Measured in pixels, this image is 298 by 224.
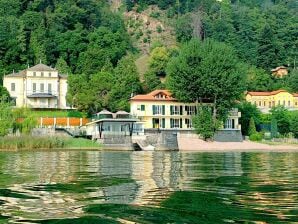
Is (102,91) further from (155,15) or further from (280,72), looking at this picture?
(155,15)

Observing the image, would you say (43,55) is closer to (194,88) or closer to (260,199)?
(194,88)

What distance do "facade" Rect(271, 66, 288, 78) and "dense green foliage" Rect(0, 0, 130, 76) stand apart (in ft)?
106

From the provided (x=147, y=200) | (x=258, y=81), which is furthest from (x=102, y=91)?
(x=147, y=200)

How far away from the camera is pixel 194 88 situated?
7025cm

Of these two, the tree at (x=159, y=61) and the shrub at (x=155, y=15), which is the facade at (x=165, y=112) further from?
the shrub at (x=155, y=15)

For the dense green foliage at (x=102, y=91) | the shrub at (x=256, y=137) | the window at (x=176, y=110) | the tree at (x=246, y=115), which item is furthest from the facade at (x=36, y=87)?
the shrub at (x=256, y=137)

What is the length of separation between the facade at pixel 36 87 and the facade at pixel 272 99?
34.5 metres

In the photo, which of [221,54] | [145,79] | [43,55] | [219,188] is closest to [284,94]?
[145,79]

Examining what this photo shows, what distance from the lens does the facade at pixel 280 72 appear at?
375 ft

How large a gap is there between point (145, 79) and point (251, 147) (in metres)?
36.2

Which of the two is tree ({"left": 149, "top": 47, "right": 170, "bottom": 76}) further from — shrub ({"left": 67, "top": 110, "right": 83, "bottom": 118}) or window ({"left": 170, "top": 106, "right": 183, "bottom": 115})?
shrub ({"left": 67, "top": 110, "right": 83, "bottom": 118})

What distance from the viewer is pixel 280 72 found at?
116125 millimetres

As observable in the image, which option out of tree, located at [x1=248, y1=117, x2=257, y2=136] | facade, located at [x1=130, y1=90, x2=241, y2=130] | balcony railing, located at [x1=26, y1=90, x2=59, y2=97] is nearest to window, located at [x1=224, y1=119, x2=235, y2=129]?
facade, located at [x1=130, y1=90, x2=241, y2=130]

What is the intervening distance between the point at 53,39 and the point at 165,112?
45745 millimetres
